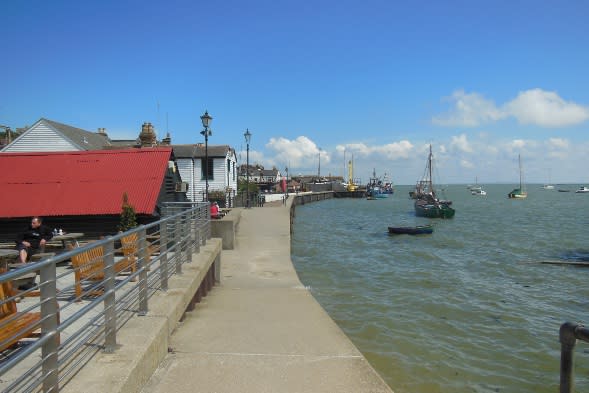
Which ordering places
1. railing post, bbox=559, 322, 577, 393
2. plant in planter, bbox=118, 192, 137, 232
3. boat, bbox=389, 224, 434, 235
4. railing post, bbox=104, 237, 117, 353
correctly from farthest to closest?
boat, bbox=389, 224, 434, 235, plant in planter, bbox=118, 192, 137, 232, railing post, bbox=104, 237, 117, 353, railing post, bbox=559, 322, 577, 393

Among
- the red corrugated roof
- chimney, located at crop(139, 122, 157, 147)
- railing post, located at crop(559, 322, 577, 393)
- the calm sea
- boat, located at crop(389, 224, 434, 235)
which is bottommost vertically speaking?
the calm sea

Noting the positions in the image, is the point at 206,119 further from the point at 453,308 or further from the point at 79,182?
the point at 453,308

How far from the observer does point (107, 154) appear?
14.8 meters

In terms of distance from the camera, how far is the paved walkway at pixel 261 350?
4699 mm

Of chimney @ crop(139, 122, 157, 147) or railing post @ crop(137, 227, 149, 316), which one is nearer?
railing post @ crop(137, 227, 149, 316)

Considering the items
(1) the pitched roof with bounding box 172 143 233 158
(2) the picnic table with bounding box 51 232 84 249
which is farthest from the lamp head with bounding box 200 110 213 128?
(1) the pitched roof with bounding box 172 143 233 158

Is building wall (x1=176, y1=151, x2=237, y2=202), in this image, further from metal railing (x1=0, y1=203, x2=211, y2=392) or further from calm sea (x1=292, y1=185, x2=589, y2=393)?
metal railing (x1=0, y1=203, x2=211, y2=392)

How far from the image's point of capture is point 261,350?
583cm

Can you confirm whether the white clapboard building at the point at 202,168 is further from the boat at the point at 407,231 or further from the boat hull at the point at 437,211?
the boat hull at the point at 437,211

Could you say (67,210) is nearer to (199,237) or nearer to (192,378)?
(199,237)

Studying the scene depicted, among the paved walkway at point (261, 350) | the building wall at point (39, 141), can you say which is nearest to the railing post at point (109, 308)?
the paved walkway at point (261, 350)

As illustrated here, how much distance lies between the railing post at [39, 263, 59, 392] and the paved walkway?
55.6 inches

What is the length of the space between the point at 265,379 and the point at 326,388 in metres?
0.69

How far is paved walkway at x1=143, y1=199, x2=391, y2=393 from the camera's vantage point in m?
4.70
